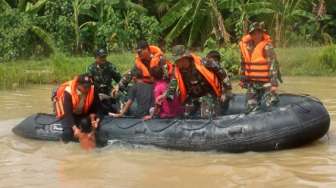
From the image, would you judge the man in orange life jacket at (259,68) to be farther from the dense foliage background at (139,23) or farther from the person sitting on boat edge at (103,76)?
the dense foliage background at (139,23)

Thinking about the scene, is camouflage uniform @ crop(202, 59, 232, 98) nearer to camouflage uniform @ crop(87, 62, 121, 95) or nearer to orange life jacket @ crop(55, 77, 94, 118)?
orange life jacket @ crop(55, 77, 94, 118)

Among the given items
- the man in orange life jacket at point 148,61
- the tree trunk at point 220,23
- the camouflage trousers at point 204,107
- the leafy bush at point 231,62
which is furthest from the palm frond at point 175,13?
the camouflage trousers at point 204,107

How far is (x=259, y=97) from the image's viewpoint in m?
7.17

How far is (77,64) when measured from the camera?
13297 millimetres

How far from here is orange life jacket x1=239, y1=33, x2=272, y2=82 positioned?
22.9 feet

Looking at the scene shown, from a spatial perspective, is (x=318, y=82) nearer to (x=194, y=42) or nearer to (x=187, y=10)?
(x=187, y=10)

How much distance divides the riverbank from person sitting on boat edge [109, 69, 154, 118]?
535cm

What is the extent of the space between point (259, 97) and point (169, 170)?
1.56 m

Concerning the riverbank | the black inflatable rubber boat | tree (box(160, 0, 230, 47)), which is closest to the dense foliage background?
tree (box(160, 0, 230, 47))

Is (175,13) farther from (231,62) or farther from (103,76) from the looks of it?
(103,76)

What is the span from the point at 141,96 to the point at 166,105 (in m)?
0.35

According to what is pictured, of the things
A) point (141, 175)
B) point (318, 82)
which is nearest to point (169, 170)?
point (141, 175)

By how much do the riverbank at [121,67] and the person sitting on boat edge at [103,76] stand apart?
454 centimetres

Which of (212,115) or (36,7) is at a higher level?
(36,7)
